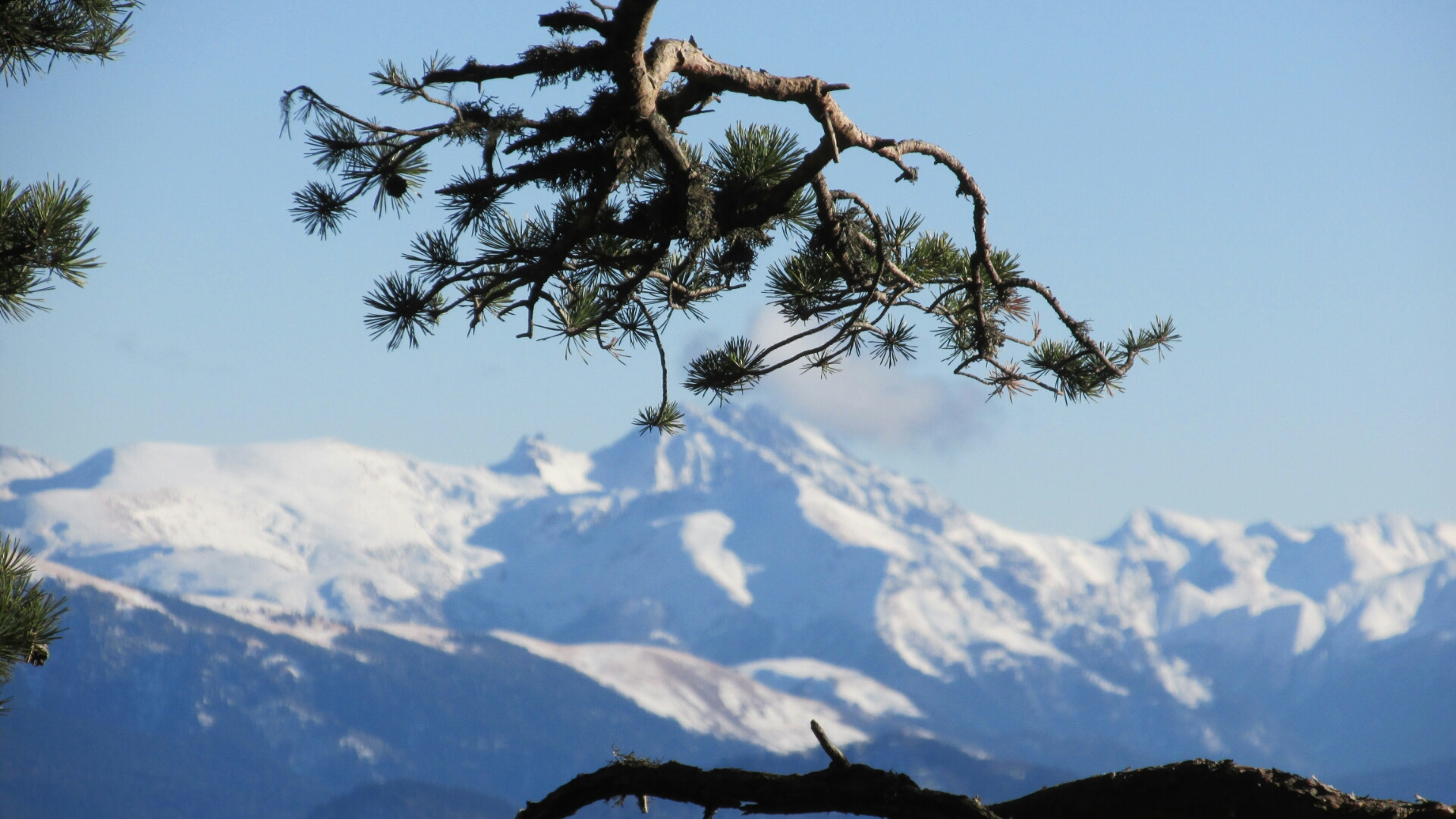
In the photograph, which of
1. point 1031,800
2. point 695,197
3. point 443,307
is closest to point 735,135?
point 695,197

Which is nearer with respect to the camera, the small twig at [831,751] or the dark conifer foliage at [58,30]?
the small twig at [831,751]

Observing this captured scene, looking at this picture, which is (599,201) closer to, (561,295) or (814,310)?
(561,295)

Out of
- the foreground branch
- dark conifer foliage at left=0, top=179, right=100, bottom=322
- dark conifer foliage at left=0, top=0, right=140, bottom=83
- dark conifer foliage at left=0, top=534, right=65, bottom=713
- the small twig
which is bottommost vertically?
the foreground branch

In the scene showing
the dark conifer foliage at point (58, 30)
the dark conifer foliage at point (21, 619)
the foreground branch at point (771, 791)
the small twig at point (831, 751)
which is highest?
the dark conifer foliage at point (58, 30)

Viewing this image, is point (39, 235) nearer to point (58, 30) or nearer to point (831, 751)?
point (58, 30)

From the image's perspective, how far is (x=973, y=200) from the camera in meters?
5.91

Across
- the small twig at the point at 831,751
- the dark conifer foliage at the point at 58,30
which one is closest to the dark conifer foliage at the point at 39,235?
→ the dark conifer foliage at the point at 58,30

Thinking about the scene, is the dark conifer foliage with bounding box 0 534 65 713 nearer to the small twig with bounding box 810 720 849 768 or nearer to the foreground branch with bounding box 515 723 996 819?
the foreground branch with bounding box 515 723 996 819

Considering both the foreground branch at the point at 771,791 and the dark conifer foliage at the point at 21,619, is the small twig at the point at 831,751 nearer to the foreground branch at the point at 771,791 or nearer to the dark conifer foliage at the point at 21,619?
the foreground branch at the point at 771,791

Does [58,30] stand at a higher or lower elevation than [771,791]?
higher

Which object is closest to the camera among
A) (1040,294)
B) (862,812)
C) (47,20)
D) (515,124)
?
(862,812)

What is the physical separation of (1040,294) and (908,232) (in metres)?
0.77

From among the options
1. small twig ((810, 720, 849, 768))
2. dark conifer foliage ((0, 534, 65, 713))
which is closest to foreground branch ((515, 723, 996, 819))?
small twig ((810, 720, 849, 768))

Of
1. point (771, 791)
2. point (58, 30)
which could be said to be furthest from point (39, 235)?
point (771, 791)
